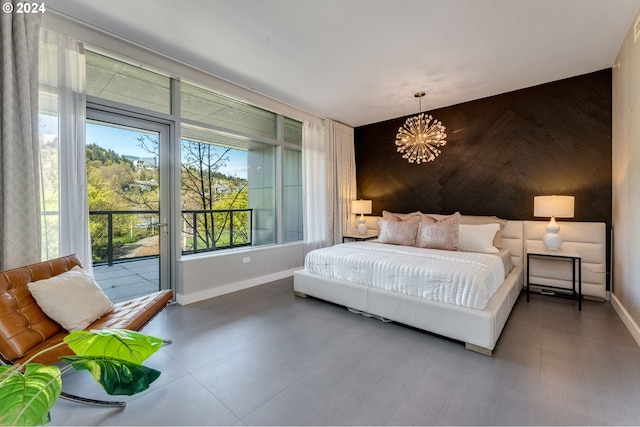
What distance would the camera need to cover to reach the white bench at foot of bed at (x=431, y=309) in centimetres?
225

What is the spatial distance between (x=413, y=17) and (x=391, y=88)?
146 centimetres

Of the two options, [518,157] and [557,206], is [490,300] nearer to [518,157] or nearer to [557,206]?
[557,206]

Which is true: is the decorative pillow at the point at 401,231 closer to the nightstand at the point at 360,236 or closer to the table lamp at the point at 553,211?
the nightstand at the point at 360,236

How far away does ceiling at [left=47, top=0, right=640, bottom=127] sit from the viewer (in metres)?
2.36

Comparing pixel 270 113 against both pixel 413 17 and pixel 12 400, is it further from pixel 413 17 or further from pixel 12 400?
pixel 12 400

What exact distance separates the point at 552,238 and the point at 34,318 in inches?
195

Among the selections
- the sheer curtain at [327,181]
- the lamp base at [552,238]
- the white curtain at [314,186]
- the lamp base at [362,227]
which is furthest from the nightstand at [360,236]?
the lamp base at [552,238]

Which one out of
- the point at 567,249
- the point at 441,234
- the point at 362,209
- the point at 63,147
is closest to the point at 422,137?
the point at 441,234

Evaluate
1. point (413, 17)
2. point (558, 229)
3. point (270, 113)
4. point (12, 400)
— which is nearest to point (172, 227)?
point (270, 113)

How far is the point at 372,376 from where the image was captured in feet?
6.48

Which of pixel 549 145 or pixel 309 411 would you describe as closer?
pixel 309 411

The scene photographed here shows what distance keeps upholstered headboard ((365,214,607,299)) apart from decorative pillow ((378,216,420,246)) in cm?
124

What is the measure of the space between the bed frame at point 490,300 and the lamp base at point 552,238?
27 cm

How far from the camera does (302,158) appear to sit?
16.1ft
